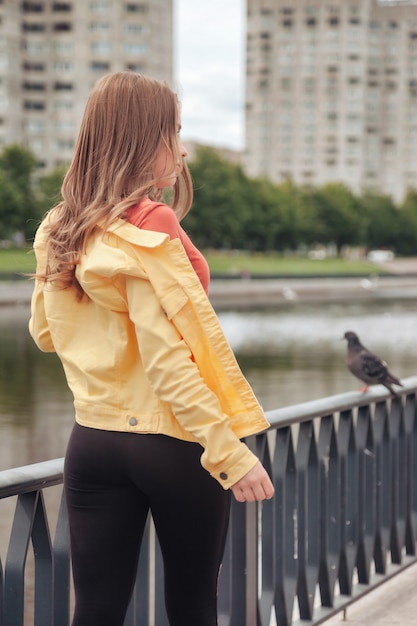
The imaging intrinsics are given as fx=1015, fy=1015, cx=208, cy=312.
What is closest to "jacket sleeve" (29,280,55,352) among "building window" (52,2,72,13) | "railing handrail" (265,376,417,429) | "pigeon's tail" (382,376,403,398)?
"railing handrail" (265,376,417,429)

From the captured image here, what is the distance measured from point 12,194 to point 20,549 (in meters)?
75.2

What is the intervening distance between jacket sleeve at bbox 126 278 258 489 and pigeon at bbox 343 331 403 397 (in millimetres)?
2206

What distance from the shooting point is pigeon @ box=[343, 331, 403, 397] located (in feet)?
16.0

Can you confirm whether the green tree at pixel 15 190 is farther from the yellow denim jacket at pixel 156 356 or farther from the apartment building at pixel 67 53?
the yellow denim jacket at pixel 156 356

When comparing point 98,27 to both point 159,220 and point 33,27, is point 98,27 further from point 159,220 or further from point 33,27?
point 159,220

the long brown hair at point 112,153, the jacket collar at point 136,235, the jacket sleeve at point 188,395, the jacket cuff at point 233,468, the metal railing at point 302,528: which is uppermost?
the long brown hair at point 112,153

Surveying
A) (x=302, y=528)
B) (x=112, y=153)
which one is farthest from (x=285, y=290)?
(x=112, y=153)

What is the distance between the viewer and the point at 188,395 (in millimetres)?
2279

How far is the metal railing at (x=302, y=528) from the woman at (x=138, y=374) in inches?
13.4

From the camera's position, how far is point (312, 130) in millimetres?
162125

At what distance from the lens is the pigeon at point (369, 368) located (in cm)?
488

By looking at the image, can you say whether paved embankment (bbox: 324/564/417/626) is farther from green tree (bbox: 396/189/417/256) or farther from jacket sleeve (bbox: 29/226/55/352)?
green tree (bbox: 396/189/417/256)

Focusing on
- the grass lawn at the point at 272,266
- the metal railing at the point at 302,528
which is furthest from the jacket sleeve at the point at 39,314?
the grass lawn at the point at 272,266

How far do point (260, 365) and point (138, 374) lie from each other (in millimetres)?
18962
